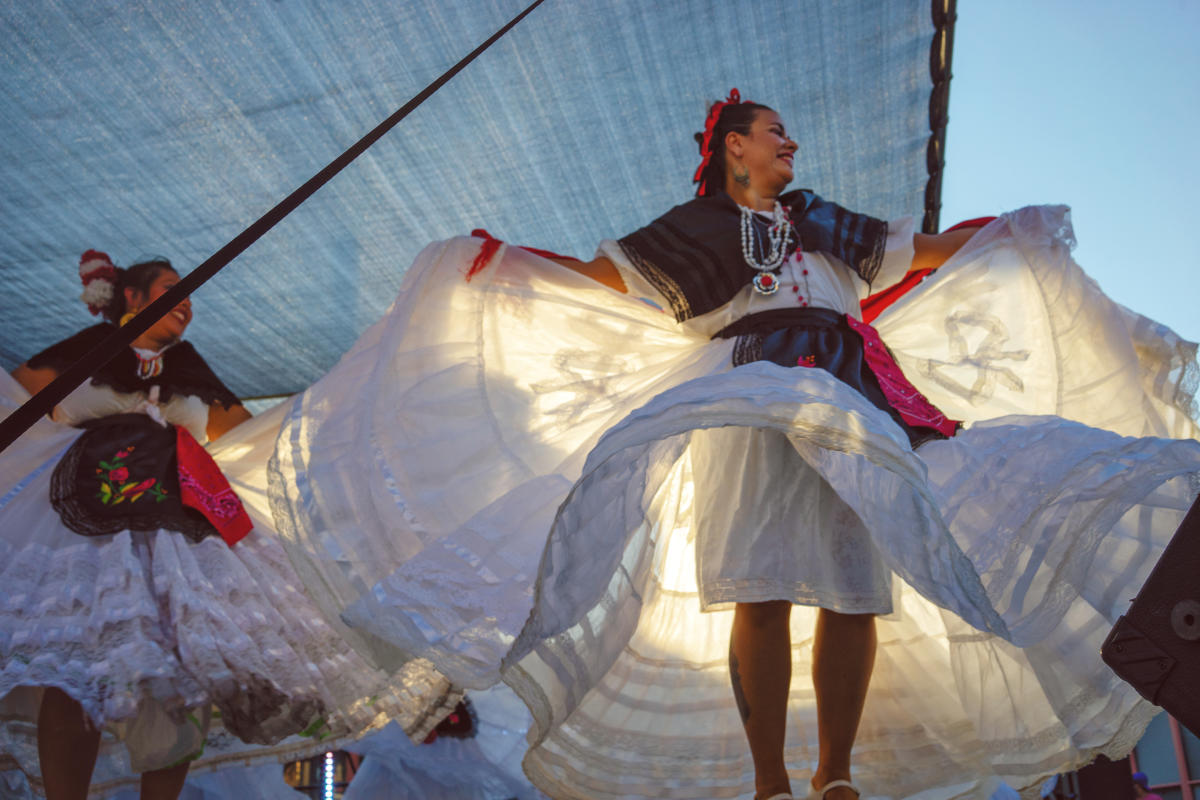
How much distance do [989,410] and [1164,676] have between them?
5.30 ft

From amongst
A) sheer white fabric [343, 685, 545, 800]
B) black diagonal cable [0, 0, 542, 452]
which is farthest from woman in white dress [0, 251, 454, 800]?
black diagonal cable [0, 0, 542, 452]

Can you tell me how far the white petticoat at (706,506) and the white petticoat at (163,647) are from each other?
468mm

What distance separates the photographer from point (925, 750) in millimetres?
2242

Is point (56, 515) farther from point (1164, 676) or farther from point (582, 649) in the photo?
point (1164, 676)

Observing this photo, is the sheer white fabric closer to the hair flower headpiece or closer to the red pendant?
the hair flower headpiece

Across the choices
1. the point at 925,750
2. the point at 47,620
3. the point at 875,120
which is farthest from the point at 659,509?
the point at 875,120

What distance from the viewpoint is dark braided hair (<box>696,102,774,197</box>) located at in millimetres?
2627

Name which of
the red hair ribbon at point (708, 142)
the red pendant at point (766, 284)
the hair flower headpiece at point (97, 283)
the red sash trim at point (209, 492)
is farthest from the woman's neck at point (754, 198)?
the hair flower headpiece at point (97, 283)

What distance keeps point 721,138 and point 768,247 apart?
17.8 inches

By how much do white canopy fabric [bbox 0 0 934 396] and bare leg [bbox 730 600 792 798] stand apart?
5.67 ft

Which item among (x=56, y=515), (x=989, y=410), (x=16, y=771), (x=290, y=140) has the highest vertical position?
(x=290, y=140)

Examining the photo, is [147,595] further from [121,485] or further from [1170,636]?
[1170,636]

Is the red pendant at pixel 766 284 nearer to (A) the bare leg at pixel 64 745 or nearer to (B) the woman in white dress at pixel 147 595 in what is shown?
(B) the woman in white dress at pixel 147 595

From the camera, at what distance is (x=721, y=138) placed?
8.76 feet
